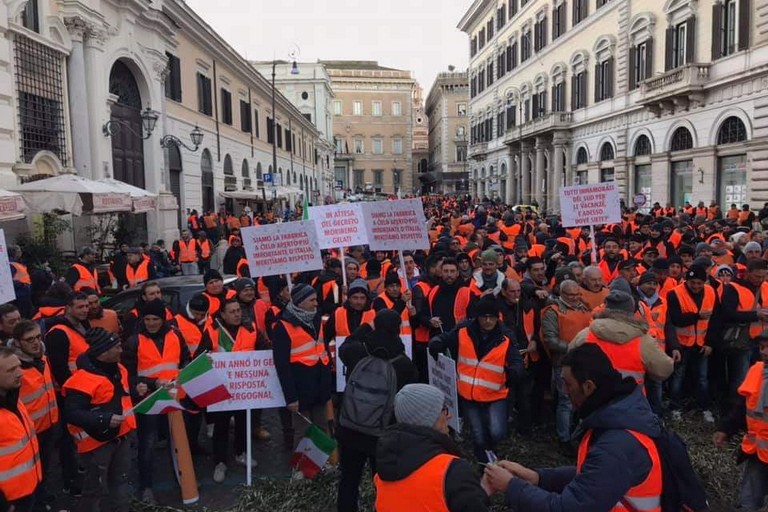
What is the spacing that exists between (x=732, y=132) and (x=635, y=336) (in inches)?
846

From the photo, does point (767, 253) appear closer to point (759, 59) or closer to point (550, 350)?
point (550, 350)

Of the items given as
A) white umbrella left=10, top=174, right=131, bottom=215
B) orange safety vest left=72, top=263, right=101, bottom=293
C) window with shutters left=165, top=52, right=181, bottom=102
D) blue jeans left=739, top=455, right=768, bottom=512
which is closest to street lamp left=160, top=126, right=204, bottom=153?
window with shutters left=165, top=52, right=181, bottom=102

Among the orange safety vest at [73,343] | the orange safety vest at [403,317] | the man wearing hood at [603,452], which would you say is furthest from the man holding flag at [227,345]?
the man wearing hood at [603,452]

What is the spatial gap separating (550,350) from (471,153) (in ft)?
190

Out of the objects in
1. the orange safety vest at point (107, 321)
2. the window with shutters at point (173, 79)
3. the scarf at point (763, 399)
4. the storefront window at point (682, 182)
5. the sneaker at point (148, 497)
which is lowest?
the sneaker at point (148, 497)

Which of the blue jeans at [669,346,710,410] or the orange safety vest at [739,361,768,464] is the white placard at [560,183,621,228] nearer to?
the blue jeans at [669,346,710,410]

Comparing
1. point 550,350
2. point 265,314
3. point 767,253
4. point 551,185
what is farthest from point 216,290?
point 551,185

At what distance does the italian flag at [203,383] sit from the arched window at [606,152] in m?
31.2

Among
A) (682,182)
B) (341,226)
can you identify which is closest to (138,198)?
(341,226)

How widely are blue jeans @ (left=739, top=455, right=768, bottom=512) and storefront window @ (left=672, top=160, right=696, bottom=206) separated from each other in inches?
906

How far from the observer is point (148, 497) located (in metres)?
4.97

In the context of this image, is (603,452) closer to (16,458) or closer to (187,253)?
(16,458)

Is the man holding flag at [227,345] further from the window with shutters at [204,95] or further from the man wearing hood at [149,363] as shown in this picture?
the window with shutters at [204,95]

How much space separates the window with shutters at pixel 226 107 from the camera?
100 ft
